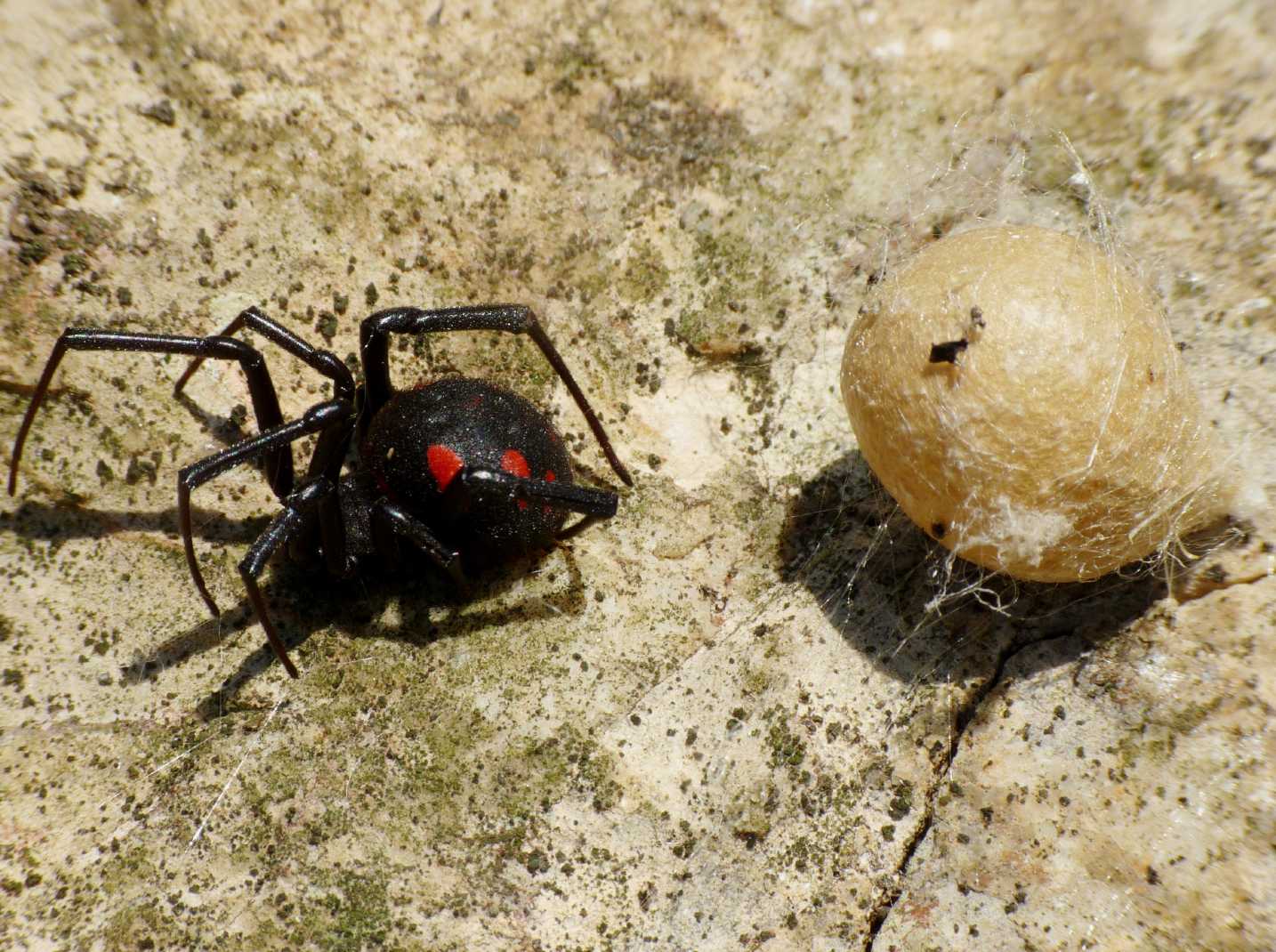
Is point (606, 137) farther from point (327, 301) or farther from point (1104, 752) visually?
point (1104, 752)

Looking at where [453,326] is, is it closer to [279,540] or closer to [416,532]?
[416,532]

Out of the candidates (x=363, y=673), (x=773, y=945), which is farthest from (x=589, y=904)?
(x=363, y=673)

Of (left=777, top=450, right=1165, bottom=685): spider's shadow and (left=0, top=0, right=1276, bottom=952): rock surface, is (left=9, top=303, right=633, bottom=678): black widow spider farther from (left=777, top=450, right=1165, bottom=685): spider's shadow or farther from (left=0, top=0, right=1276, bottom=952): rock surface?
(left=777, top=450, right=1165, bottom=685): spider's shadow

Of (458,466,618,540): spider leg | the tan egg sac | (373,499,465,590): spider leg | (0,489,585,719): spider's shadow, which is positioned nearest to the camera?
the tan egg sac

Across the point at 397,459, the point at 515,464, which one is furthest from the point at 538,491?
the point at 397,459

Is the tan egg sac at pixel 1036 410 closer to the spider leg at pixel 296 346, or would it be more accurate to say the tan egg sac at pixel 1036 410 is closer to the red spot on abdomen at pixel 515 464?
the red spot on abdomen at pixel 515 464

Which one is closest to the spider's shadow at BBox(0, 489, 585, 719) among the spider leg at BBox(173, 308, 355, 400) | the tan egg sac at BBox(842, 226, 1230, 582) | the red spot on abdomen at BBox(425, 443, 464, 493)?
the red spot on abdomen at BBox(425, 443, 464, 493)
